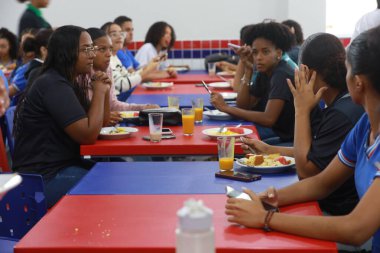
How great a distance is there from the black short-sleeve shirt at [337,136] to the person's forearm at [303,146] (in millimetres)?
18

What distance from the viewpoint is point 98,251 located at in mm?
1618

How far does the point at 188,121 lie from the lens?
3.16m

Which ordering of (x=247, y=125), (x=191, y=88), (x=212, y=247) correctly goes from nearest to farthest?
1. (x=212, y=247)
2. (x=247, y=125)
3. (x=191, y=88)

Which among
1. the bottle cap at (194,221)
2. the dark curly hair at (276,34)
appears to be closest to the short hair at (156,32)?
the dark curly hair at (276,34)

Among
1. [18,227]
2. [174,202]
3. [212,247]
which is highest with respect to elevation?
[212,247]

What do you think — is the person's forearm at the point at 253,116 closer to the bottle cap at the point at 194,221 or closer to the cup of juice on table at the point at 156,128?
the cup of juice on table at the point at 156,128

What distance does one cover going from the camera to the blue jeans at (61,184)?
289 cm

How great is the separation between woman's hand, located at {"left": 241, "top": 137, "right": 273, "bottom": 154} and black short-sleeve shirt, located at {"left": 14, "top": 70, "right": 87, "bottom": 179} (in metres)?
0.81

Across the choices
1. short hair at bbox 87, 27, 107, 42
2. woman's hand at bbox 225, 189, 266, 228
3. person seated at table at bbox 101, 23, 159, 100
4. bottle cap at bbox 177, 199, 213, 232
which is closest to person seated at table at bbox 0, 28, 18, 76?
person seated at table at bbox 101, 23, 159, 100

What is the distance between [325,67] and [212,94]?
1.39 m

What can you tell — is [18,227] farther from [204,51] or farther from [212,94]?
[204,51]

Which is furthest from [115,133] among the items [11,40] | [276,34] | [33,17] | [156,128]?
[11,40]

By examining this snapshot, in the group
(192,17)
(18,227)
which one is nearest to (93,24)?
(192,17)

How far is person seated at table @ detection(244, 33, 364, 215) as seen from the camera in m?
2.21
